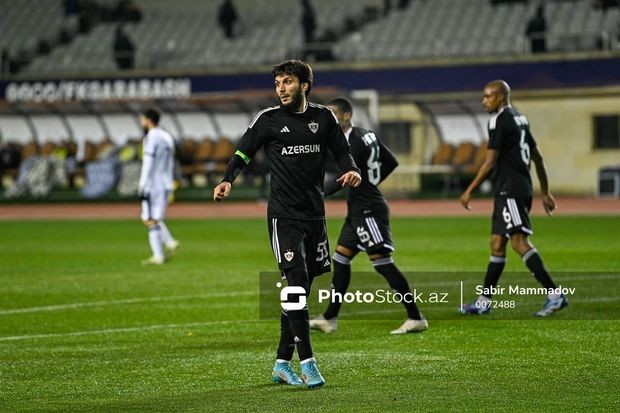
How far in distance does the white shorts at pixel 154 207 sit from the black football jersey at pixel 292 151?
34.3 ft

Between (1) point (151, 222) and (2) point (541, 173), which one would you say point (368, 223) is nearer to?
(2) point (541, 173)

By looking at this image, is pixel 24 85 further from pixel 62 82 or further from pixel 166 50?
pixel 166 50

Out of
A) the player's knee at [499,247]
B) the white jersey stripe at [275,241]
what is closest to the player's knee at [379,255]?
the player's knee at [499,247]

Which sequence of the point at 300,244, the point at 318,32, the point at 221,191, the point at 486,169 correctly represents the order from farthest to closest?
1. the point at 318,32
2. the point at 486,169
3. the point at 300,244
4. the point at 221,191

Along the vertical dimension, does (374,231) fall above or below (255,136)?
below

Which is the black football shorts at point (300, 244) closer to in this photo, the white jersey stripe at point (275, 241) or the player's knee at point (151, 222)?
the white jersey stripe at point (275, 241)

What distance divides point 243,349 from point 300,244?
6.61ft

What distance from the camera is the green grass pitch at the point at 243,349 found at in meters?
7.80

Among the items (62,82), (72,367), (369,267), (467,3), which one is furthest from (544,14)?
(72,367)

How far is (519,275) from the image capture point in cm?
1562

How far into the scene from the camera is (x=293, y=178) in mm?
8516

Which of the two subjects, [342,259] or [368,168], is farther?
[342,259]

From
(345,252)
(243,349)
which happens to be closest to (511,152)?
(345,252)

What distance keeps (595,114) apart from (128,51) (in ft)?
54.7
